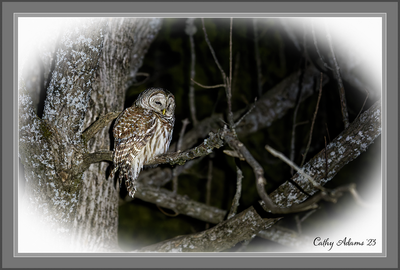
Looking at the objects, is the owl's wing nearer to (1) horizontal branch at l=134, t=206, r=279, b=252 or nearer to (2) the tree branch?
(2) the tree branch

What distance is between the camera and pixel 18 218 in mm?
1959

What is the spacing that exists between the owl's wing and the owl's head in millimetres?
71

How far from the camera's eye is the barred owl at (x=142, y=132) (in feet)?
7.53

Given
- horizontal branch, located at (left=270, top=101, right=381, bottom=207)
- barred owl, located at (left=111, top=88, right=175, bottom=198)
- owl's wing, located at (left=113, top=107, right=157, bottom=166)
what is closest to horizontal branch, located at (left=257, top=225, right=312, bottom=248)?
horizontal branch, located at (left=270, top=101, right=381, bottom=207)

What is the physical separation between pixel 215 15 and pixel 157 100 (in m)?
0.92

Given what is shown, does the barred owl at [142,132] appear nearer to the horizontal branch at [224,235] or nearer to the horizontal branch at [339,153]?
the horizontal branch at [224,235]

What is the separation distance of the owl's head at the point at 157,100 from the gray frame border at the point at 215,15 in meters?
0.78

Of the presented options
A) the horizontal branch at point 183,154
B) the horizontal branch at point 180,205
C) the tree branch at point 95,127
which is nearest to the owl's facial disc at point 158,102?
the tree branch at point 95,127

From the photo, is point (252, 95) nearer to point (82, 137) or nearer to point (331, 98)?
point (331, 98)

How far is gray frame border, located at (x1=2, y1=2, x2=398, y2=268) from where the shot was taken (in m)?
1.80

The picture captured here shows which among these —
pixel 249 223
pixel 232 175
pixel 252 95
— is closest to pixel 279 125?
pixel 252 95

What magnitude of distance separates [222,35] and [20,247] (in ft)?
11.4

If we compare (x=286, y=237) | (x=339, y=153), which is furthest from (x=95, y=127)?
(x=286, y=237)

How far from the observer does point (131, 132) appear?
2.34m
